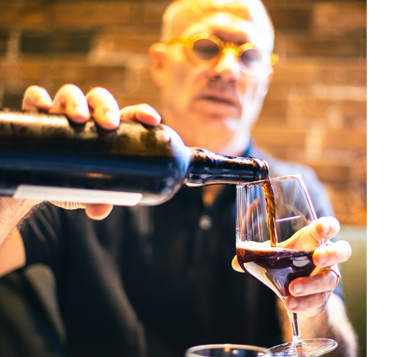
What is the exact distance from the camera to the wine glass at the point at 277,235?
53 centimetres

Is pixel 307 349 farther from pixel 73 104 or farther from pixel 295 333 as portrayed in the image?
pixel 73 104

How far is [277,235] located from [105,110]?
1.07 feet

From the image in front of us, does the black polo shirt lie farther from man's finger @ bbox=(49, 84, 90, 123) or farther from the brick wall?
man's finger @ bbox=(49, 84, 90, 123)

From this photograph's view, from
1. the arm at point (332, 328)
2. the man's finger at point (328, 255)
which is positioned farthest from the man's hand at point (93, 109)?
the arm at point (332, 328)

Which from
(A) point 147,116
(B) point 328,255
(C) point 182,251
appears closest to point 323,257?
(B) point 328,255

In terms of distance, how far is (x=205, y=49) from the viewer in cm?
113

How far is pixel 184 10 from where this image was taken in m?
1.20

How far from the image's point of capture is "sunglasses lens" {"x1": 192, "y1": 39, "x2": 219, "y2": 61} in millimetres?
1122

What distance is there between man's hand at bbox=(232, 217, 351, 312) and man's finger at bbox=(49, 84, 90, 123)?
0.35 meters

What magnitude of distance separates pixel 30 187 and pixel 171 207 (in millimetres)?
744

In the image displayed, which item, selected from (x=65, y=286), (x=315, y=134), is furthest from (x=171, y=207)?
(x=315, y=134)

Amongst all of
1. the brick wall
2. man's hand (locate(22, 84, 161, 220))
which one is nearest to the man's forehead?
the brick wall
